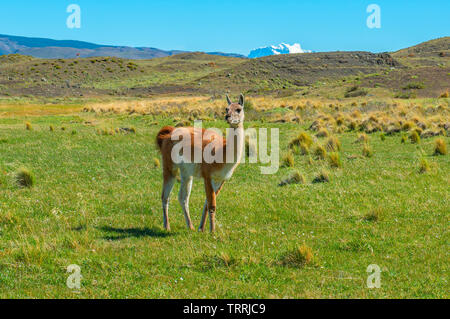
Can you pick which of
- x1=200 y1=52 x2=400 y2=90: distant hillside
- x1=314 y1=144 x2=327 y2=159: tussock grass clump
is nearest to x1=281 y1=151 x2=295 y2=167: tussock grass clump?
x1=314 y1=144 x2=327 y2=159: tussock grass clump

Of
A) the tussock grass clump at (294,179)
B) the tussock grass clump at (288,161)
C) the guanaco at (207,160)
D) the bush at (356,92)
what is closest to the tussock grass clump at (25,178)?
the guanaco at (207,160)

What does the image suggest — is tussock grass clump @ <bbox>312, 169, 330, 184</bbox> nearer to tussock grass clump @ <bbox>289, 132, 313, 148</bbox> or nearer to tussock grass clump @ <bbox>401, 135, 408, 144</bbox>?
tussock grass clump @ <bbox>289, 132, 313, 148</bbox>

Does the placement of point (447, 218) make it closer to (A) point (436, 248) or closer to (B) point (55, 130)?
(A) point (436, 248)

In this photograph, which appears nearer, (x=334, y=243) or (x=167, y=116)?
(x=334, y=243)

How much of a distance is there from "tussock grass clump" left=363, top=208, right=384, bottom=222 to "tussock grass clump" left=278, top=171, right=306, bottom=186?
10.4 feet

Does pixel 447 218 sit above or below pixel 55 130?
below

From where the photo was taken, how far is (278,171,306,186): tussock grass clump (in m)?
10.9

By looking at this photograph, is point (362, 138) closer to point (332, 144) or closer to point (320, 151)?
point (332, 144)

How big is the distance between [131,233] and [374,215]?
3.99 m

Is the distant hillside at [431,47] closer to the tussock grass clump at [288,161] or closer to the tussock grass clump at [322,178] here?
the tussock grass clump at [288,161]

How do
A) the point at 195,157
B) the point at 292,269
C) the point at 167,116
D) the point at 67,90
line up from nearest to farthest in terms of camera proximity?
the point at 292,269
the point at 195,157
the point at 167,116
the point at 67,90

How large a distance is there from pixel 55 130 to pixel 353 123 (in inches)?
560
